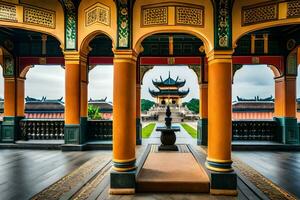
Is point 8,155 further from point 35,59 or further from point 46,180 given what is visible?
point 35,59

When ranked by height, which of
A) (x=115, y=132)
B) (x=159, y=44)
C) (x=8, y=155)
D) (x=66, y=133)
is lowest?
(x=8, y=155)

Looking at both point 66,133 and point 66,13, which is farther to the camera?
point 66,133

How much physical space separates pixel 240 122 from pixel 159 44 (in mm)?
4527

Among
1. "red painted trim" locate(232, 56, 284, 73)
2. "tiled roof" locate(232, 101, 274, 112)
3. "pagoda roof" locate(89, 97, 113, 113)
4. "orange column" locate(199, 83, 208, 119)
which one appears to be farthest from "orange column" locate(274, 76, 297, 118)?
"pagoda roof" locate(89, 97, 113, 113)

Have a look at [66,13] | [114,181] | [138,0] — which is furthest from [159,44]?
[114,181]

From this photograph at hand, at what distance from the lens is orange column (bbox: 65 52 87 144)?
630 centimetres

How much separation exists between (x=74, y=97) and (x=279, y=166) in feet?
20.0

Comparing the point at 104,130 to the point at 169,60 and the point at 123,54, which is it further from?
the point at 123,54

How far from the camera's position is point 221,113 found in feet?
11.8

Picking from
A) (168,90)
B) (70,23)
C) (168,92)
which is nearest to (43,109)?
(70,23)

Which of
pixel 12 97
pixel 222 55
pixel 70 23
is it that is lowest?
pixel 12 97

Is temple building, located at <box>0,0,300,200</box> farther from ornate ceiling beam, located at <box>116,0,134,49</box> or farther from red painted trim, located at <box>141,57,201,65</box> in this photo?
red painted trim, located at <box>141,57,201,65</box>

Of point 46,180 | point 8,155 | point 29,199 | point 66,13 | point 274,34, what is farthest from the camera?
point 274,34

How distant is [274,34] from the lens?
7.35 m
